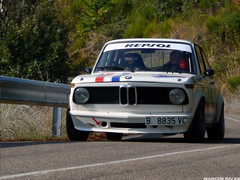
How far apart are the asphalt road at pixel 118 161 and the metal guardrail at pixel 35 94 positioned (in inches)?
67.8

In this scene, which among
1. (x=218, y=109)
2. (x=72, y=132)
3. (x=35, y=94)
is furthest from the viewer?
(x=218, y=109)

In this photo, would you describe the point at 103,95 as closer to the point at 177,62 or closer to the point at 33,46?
the point at 177,62

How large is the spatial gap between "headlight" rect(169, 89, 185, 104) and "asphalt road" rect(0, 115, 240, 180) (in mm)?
661

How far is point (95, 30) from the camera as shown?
A: 3512 centimetres

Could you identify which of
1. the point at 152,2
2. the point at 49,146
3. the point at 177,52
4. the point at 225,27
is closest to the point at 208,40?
the point at 225,27

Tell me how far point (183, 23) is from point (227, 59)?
14.3 feet

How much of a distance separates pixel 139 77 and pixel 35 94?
2213 mm

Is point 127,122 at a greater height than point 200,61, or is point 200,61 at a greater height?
point 200,61

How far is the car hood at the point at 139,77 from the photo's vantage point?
29.3 feet

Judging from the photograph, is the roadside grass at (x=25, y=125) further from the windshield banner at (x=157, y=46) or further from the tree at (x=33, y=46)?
the tree at (x=33, y=46)

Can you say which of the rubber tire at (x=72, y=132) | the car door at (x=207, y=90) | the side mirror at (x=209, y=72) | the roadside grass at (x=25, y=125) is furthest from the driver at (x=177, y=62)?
the roadside grass at (x=25, y=125)

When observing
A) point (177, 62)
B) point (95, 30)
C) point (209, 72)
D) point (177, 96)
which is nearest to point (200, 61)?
point (209, 72)

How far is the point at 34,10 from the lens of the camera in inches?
875

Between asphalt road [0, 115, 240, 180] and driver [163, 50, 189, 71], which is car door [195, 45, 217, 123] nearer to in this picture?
driver [163, 50, 189, 71]
